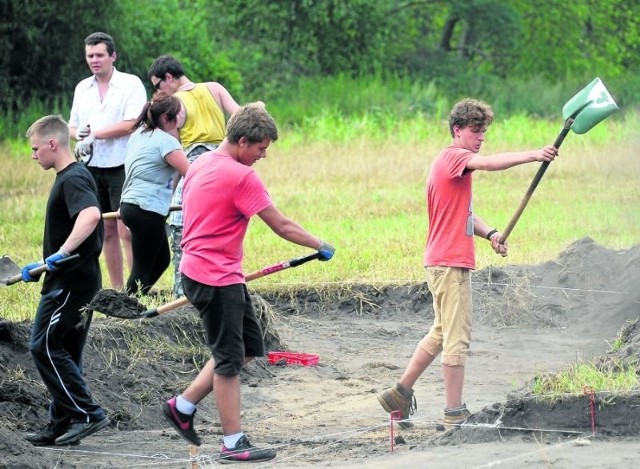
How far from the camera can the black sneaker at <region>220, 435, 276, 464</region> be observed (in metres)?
7.02

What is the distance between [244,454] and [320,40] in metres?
28.1

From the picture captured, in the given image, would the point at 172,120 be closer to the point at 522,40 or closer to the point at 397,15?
the point at 397,15

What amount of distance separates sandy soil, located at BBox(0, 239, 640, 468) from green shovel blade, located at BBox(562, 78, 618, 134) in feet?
4.37

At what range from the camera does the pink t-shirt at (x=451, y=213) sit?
7.49 m

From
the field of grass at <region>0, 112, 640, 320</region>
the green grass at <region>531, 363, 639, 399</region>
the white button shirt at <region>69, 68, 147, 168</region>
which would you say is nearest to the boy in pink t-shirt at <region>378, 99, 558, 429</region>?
the green grass at <region>531, 363, 639, 399</region>

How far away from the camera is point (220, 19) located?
34219 mm

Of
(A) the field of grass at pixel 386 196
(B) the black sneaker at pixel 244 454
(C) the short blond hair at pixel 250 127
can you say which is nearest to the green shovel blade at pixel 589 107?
(C) the short blond hair at pixel 250 127

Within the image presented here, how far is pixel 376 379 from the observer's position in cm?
942

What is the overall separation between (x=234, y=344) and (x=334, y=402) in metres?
1.93

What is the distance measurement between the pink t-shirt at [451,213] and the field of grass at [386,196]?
149 inches

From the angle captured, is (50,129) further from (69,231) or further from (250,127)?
(250,127)

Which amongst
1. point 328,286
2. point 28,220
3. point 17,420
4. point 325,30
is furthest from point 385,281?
point 325,30

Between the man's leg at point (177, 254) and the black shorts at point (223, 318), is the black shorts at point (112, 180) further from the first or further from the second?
the black shorts at point (223, 318)

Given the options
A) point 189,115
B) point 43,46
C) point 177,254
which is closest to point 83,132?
point 189,115
